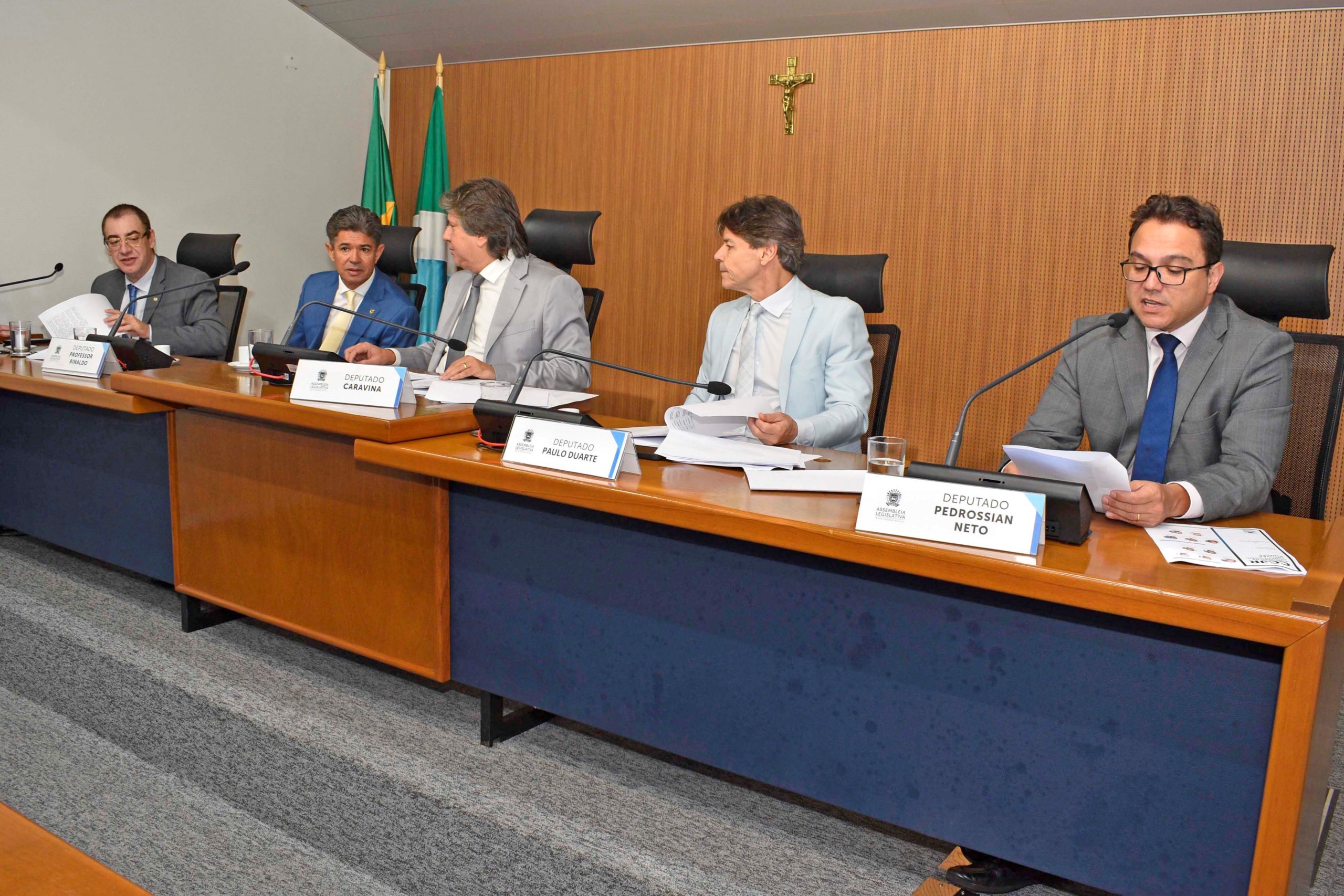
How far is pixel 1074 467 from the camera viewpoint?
1.33m

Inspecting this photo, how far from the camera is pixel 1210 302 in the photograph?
175cm

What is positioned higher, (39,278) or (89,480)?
(39,278)

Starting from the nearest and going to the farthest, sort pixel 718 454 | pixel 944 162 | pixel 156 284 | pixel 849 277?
pixel 718 454
pixel 849 277
pixel 156 284
pixel 944 162

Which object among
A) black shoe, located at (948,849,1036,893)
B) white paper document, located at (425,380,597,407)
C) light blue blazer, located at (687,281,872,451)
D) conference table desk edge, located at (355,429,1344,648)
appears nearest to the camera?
conference table desk edge, located at (355,429,1344,648)

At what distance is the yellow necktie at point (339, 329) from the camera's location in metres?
3.04

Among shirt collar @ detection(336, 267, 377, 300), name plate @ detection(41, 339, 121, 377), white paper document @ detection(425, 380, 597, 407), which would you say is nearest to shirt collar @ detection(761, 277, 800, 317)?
white paper document @ detection(425, 380, 597, 407)

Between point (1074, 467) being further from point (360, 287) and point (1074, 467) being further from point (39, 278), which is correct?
point (39, 278)

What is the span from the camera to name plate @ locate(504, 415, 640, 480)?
1.53 metres

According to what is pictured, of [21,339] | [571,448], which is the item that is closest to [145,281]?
[21,339]

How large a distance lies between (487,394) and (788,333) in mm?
738

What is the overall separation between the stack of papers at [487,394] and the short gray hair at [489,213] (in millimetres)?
605

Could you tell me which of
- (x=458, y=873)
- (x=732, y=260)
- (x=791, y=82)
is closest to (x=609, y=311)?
(x=791, y=82)

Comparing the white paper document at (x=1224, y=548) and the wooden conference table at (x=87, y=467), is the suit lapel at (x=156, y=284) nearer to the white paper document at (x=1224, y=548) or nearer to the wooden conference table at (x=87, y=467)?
the wooden conference table at (x=87, y=467)

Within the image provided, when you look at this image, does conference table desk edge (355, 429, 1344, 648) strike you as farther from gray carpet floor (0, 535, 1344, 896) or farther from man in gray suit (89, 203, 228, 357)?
man in gray suit (89, 203, 228, 357)
